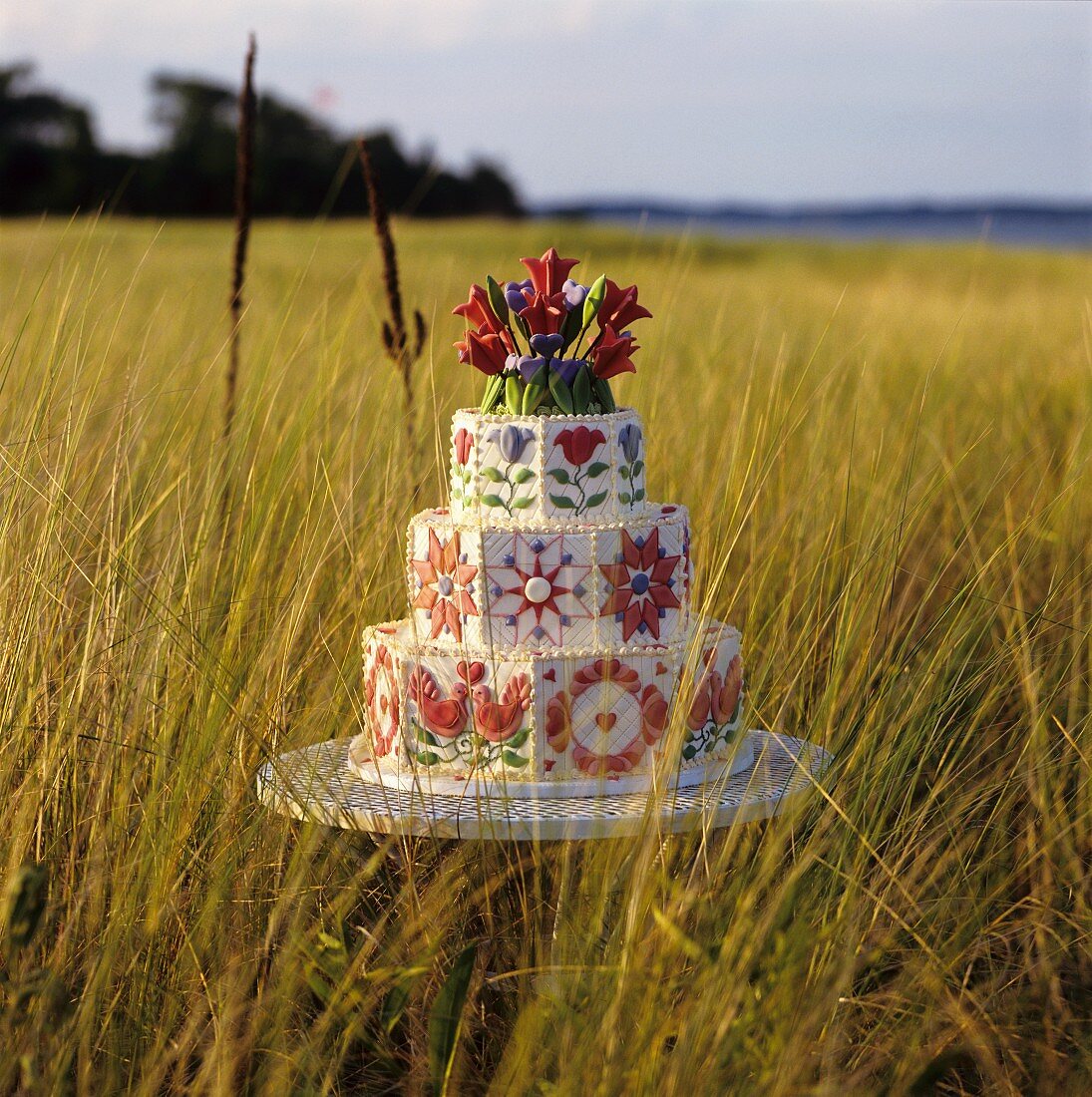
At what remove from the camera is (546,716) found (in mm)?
2072

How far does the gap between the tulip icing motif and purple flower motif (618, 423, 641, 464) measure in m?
0.06

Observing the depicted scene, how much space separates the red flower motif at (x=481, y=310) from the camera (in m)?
2.28

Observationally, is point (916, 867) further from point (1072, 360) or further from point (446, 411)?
point (1072, 360)

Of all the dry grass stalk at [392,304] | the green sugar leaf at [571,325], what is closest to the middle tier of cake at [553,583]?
the green sugar leaf at [571,325]

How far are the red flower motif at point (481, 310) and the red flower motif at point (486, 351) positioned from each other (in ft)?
0.07

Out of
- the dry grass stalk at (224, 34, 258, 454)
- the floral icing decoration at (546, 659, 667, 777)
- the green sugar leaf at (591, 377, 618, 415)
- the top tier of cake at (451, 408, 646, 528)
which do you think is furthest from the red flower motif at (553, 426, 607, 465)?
the dry grass stalk at (224, 34, 258, 454)

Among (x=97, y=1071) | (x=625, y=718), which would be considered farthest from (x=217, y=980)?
(x=625, y=718)

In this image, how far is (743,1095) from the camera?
5.06 ft

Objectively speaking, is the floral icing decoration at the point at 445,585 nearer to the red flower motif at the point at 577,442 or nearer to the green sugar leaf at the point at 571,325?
the red flower motif at the point at 577,442

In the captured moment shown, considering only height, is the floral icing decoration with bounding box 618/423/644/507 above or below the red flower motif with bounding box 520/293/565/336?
below

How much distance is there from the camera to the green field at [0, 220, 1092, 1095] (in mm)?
1700

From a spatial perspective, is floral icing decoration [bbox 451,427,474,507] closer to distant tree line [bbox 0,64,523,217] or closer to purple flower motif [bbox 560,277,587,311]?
purple flower motif [bbox 560,277,587,311]

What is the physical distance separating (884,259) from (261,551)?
19.3 m

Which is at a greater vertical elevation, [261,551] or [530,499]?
[530,499]
